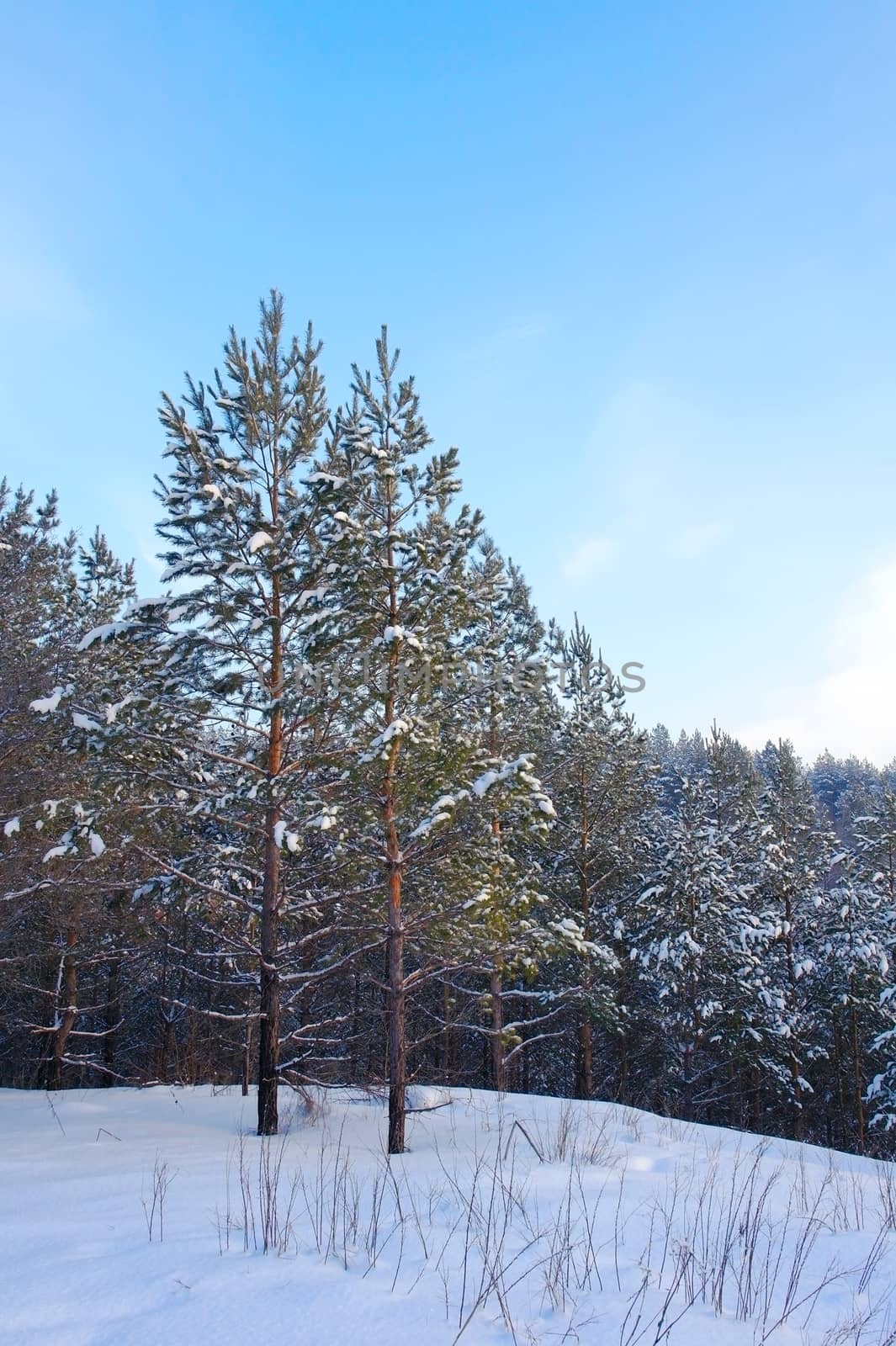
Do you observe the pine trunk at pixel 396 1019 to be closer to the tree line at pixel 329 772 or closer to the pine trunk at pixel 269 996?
the tree line at pixel 329 772

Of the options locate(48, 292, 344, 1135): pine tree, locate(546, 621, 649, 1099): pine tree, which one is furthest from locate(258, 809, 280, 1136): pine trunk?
locate(546, 621, 649, 1099): pine tree

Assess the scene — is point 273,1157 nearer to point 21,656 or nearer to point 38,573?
point 21,656

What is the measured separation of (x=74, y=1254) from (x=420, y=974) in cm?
664

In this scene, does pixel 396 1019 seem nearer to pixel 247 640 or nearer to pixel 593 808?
pixel 247 640

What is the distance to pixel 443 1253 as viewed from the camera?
12.3 feet

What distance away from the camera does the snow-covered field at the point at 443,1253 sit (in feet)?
9.91

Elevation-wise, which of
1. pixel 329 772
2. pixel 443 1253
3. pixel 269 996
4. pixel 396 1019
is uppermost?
pixel 329 772

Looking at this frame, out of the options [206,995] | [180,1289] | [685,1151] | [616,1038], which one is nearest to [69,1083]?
[206,995]

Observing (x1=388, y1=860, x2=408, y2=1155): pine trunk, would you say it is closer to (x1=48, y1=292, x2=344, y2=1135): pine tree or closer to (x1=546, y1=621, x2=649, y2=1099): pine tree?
(x1=48, y1=292, x2=344, y2=1135): pine tree

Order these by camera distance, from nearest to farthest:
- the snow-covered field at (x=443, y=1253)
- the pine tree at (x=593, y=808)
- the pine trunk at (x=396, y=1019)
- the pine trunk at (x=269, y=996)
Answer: the snow-covered field at (x=443, y=1253) < the pine trunk at (x=396, y=1019) < the pine trunk at (x=269, y=996) < the pine tree at (x=593, y=808)

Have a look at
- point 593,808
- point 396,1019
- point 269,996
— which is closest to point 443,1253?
point 396,1019

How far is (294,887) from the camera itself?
10859 mm

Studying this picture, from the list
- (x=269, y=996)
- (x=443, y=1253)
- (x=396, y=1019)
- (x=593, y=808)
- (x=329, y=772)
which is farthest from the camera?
(x=593, y=808)

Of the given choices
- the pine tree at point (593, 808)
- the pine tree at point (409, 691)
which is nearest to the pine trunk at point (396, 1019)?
the pine tree at point (409, 691)
